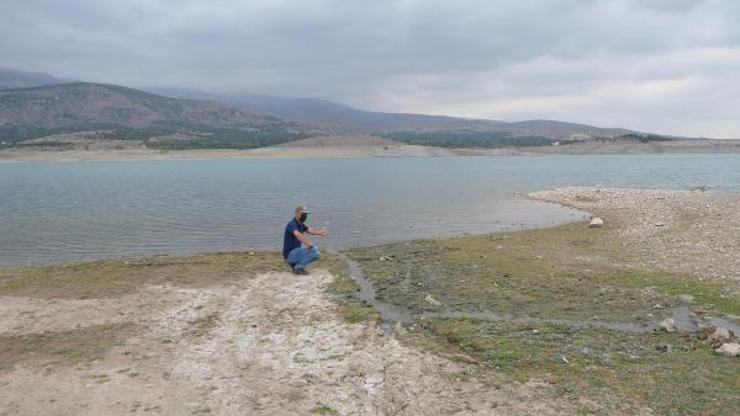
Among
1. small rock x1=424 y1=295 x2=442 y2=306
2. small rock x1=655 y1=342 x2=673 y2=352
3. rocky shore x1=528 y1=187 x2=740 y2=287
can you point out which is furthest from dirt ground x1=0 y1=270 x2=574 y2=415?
rocky shore x1=528 y1=187 x2=740 y2=287

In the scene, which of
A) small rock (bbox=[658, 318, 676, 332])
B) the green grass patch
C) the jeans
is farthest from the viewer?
the jeans

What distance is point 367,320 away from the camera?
445 inches

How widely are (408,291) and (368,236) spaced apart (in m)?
10.3

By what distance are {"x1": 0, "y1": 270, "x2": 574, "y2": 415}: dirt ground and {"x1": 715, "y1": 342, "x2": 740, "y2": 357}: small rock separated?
3.09 metres

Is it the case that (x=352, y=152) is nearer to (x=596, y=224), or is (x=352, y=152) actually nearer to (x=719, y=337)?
(x=596, y=224)

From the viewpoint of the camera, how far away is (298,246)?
16.1 m

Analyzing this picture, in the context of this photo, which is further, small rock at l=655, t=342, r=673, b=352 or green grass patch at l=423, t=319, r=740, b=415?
small rock at l=655, t=342, r=673, b=352

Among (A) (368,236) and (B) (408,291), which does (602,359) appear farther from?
(A) (368,236)

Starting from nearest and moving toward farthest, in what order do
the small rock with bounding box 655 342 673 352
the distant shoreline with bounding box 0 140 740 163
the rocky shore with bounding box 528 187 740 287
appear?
1. the small rock with bounding box 655 342 673 352
2. the rocky shore with bounding box 528 187 740 287
3. the distant shoreline with bounding box 0 140 740 163

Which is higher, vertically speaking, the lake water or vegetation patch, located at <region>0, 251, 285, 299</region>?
vegetation patch, located at <region>0, 251, 285, 299</region>

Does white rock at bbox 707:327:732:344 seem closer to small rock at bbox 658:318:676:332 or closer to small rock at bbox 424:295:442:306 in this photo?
small rock at bbox 658:318:676:332

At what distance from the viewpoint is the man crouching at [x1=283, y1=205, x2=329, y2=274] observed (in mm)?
15562

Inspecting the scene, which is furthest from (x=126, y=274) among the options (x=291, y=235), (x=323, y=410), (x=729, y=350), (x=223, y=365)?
Answer: (x=729, y=350)

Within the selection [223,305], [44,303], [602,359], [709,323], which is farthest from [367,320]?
[44,303]
